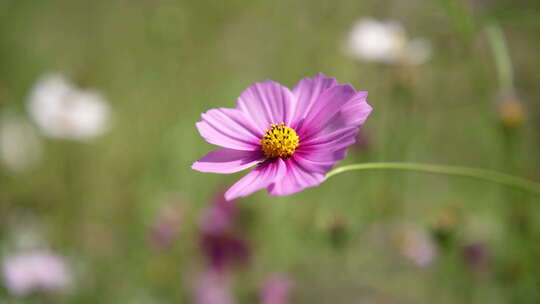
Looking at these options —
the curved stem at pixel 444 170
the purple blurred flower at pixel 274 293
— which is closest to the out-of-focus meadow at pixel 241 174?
the purple blurred flower at pixel 274 293

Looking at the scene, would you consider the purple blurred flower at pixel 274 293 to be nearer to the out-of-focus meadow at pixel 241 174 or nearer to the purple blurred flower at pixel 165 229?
the out-of-focus meadow at pixel 241 174

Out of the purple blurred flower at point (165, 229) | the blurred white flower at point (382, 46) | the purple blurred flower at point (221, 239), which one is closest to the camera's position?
the purple blurred flower at point (221, 239)

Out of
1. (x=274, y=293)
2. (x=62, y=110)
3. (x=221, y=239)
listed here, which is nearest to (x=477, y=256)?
(x=274, y=293)

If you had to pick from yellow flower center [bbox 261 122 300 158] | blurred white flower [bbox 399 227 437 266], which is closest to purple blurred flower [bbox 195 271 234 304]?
blurred white flower [bbox 399 227 437 266]

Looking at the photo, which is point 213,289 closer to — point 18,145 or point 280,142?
point 280,142

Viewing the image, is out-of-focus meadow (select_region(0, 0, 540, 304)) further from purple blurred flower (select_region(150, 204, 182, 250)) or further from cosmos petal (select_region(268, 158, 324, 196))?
cosmos petal (select_region(268, 158, 324, 196))
